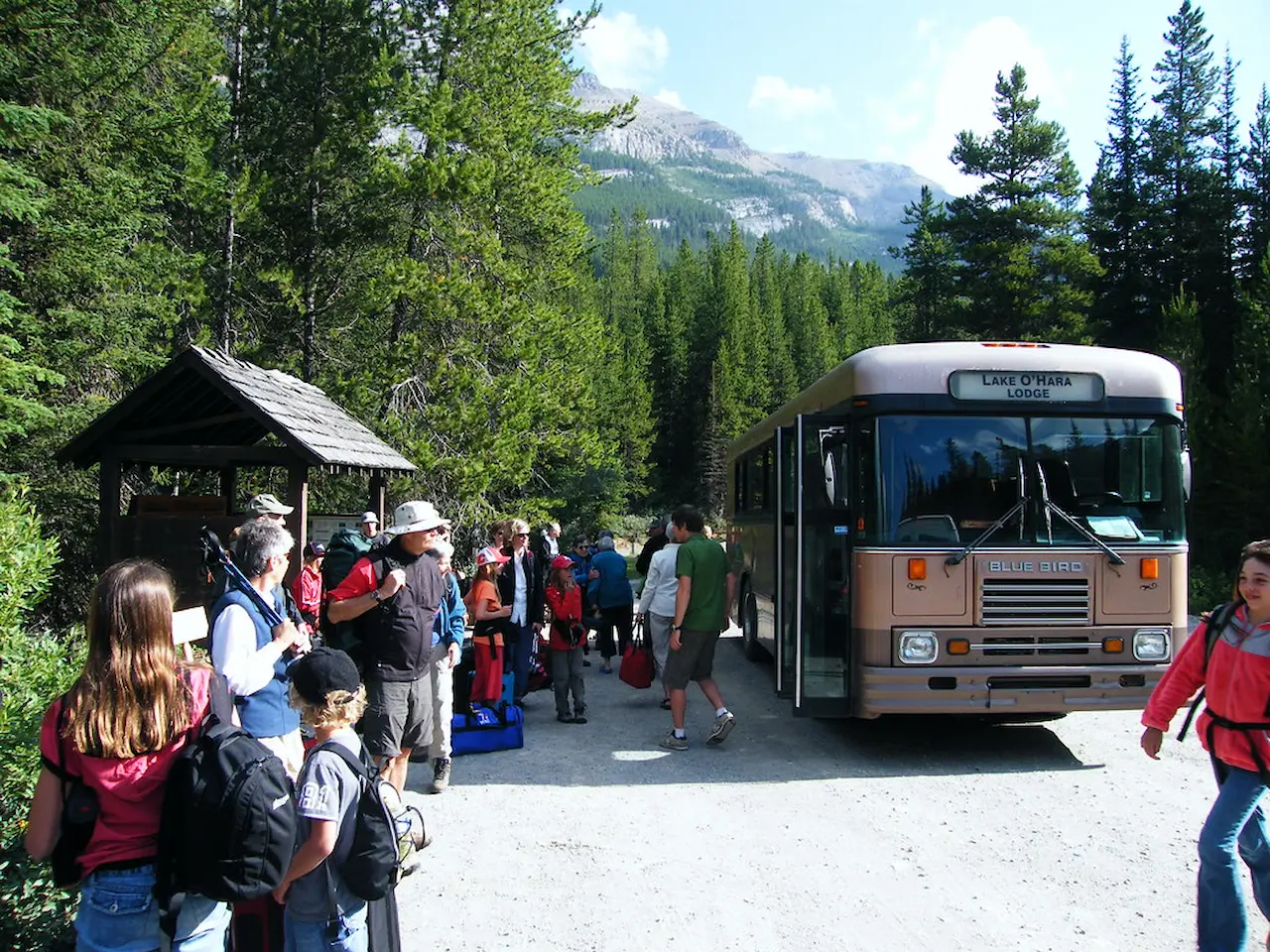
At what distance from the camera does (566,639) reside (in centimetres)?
956

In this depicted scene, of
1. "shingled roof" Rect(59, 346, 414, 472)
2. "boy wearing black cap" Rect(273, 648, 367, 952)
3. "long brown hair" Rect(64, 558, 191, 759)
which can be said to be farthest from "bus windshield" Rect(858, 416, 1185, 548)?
"long brown hair" Rect(64, 558, 191, 759)

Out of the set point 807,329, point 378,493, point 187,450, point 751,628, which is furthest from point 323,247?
point 807,329

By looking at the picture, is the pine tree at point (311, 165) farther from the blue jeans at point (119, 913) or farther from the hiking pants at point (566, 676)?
the blue jeans at point (119, 913)

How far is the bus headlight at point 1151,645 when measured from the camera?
7852 mm

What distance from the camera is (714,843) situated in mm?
6141

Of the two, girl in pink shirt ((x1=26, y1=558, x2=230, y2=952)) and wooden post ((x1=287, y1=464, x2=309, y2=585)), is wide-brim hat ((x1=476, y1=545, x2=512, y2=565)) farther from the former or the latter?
girl in pink shirt ((x1=26, y1=558, x2=230, y2=952))

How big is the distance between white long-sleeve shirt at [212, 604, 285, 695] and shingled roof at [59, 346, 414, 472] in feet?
17.6

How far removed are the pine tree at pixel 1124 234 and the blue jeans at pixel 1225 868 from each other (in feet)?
150

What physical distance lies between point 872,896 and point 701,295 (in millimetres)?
90815

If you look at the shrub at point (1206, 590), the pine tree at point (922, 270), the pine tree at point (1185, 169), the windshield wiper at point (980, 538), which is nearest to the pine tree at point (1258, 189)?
the pine tree at point (1185, 169)

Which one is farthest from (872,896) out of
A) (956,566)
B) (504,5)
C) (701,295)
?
(701,295)

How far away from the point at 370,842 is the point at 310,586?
7.79 metres

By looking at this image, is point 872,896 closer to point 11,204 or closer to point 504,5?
point 11,204

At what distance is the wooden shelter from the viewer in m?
9.34
